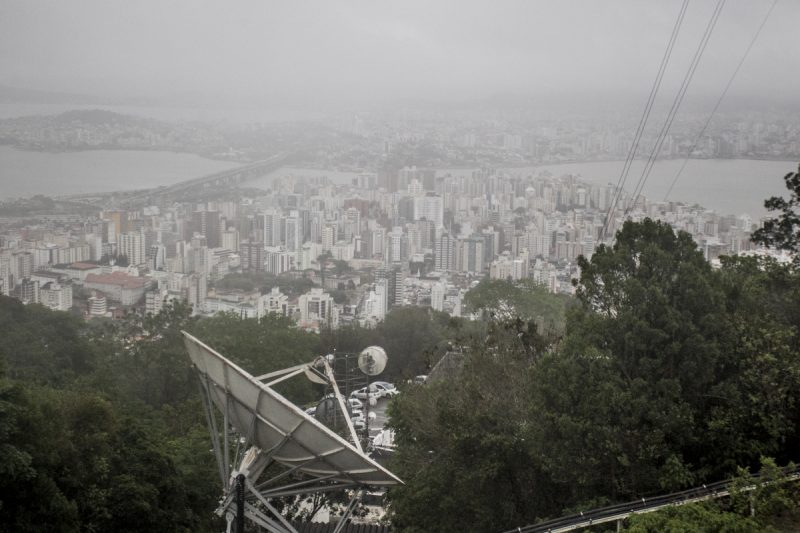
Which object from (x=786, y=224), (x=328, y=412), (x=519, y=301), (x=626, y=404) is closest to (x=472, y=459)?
(x=626, y=404)

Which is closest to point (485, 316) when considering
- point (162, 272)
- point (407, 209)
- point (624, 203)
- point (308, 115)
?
point (162, 272)

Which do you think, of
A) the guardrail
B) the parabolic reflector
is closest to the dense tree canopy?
the guardrail

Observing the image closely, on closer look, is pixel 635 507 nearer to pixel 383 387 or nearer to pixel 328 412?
pixel 328 412

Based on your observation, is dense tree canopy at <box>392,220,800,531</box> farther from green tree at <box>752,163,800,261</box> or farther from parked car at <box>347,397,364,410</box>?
parked car at <box>347,397,364,410</box>

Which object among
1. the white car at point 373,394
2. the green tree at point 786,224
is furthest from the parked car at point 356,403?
the green tree at point 786,224

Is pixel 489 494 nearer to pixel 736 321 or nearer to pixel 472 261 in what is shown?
pixel 736 321

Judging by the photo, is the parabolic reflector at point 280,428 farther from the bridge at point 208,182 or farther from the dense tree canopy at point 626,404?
the bridge at point 208,182

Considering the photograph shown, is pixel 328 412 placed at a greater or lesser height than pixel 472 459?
lesser
